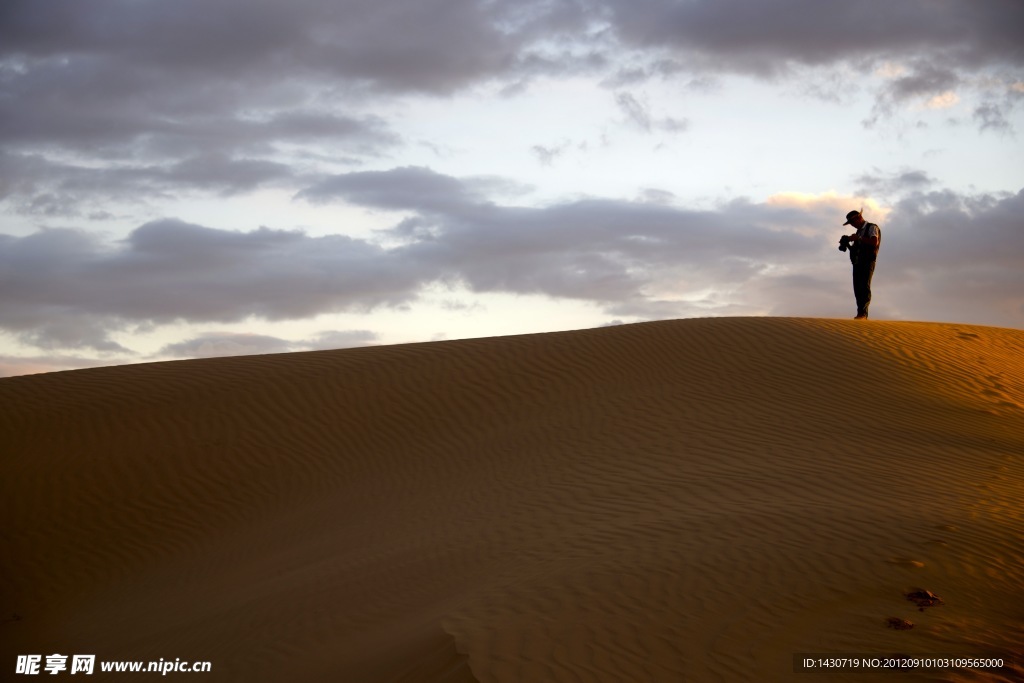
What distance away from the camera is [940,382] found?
15.5 metres

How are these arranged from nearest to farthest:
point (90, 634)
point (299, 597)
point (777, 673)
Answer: point (777, 673) < point (299, 597) < point (90, 634)

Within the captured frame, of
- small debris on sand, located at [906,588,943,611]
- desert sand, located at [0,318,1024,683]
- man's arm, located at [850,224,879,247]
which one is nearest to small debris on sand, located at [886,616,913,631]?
desert sand, located at [0,318,1024,683]

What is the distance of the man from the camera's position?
17.2m

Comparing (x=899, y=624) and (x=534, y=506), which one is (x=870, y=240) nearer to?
(x=534, y=506)

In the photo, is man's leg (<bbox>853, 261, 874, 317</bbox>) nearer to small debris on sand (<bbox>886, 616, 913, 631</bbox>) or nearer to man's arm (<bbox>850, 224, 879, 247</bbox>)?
man's arm (<bbox>850, 224, 879, 247</bbox>)

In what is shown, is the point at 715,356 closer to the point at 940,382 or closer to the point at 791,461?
the point at 940,382

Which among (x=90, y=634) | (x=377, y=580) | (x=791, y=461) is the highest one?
(x=791, y=461)

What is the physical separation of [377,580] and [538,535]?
1.75 m

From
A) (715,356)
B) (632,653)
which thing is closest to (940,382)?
(715,356)

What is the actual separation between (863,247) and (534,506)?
9.67m

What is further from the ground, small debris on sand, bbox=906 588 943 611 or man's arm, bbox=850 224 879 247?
man's arm, bbox=850 224 879 247

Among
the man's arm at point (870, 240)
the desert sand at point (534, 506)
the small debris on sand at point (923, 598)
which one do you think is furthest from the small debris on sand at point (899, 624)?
the man's arm at point (870, 240)

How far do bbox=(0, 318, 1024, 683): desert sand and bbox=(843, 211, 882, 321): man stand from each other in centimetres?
111

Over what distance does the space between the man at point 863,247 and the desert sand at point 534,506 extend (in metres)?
1.11
